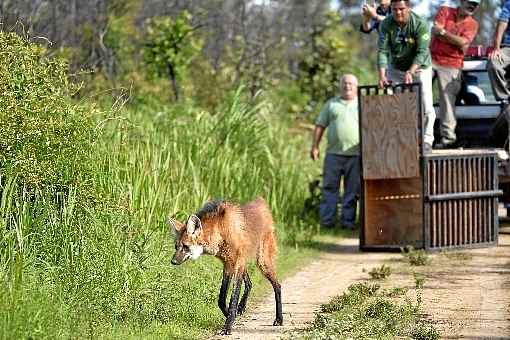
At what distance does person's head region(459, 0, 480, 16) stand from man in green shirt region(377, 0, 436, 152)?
116cm

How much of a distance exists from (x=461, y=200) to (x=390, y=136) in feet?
4.10

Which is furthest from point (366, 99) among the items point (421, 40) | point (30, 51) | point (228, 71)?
point (228, 71)

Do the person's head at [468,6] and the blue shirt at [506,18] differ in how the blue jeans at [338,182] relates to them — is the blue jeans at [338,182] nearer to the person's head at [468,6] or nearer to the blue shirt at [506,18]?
the person's head at [468,6]

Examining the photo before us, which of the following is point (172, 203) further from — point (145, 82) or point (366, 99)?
point (145, 82)

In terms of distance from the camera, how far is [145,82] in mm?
16219

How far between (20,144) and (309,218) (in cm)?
669

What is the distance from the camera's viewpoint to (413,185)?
11.8m

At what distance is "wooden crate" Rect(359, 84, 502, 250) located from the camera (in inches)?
451

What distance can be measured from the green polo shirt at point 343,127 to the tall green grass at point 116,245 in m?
1.89

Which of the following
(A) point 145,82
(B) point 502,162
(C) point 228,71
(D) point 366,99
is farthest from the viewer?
(C) point 228,71

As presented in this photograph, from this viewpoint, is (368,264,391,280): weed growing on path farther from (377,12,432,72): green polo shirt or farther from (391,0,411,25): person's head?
(391,0,411,25): person's head

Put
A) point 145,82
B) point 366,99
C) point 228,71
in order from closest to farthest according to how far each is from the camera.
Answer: point 366,99 < point 145,82 < point 228,71

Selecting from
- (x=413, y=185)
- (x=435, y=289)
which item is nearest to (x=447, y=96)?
(x=413, y=185)

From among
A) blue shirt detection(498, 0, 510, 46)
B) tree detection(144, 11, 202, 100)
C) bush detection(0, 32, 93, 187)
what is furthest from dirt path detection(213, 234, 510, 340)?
tree detection(144, 11, 202, 100)
